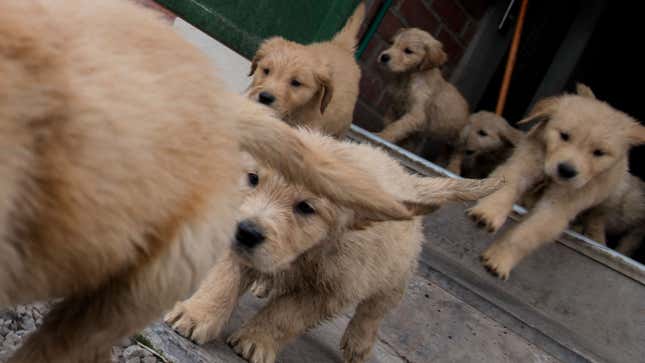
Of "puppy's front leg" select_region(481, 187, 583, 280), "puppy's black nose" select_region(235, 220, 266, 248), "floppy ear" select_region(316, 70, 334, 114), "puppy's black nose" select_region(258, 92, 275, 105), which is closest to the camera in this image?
"puppy's black nose" select_region(235, 220, 266, 248)

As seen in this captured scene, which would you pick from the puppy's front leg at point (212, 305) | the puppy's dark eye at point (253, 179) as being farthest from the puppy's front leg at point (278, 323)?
the puppy's dark eye at point (253, 179)

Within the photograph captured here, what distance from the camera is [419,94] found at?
570cm

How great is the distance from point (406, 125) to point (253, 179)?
11.0ft

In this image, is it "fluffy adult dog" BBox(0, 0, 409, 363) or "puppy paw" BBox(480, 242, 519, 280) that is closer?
"fluffy adult dog" BBox(0, 0, 409, 363)

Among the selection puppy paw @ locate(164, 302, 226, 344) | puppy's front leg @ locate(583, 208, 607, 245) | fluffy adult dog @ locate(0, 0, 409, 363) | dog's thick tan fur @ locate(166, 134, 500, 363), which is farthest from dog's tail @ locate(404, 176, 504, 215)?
puppy's front leg @ locate(583, 208, 607, 245)

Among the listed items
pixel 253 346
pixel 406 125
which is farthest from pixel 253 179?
pixel 406 125

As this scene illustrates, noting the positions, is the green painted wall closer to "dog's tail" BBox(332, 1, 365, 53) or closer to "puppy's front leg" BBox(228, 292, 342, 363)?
"dog's tail" BBox(332, 1, 365, 53)

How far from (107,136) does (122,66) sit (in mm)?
154

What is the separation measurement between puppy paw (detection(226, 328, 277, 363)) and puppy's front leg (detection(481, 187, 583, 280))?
1.99 metres

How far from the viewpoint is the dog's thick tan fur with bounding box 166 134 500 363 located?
2285 mm

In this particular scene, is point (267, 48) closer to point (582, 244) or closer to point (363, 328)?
point (363, 328)

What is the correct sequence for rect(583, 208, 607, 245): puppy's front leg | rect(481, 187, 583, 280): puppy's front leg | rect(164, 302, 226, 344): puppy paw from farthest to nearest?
1. rect(583, 208, 607, 245): puppy's front leg
2. rect(481, 187, 583, 280): puppy's front leg
3. rect(164, 302, 226, 344): puppy paw

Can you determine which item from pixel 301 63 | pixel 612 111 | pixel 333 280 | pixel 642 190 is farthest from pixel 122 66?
pixel 642 190

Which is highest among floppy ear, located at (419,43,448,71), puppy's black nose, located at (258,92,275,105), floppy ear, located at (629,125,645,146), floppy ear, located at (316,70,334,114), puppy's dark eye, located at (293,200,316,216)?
floppy ear, located at (629,125,645,146)
